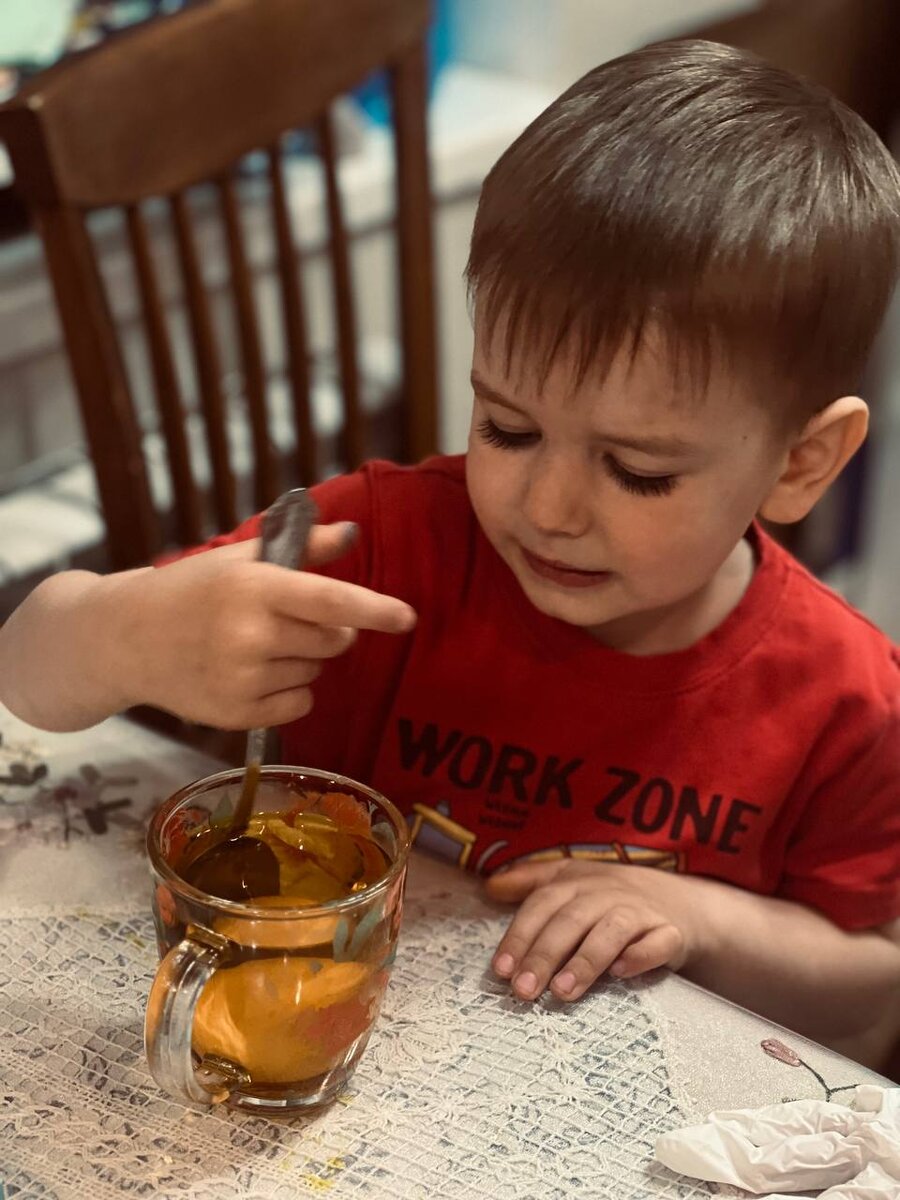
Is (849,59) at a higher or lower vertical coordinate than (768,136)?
lower

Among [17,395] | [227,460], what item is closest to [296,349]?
[227,460]

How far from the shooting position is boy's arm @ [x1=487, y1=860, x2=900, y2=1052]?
2.27 feet

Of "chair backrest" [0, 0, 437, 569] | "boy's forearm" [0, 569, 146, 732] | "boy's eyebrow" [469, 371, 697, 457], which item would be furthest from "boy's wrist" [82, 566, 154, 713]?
"chair backrest" [0, 0, 437, 569]

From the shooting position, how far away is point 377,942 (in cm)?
58

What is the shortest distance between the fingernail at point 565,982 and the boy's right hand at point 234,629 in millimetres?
177

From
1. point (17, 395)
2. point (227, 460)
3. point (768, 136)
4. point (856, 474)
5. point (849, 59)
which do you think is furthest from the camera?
point (856, 474)

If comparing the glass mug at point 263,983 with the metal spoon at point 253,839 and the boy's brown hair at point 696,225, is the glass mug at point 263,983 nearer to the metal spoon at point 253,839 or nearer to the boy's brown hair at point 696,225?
the metal spoon at point 253,839

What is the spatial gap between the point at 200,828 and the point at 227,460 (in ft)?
2.55

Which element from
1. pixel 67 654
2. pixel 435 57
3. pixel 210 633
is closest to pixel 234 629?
pixel 210 633

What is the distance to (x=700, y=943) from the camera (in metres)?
0.78

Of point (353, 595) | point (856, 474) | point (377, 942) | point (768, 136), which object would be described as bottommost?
point (856, 474)

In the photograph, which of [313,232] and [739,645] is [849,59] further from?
[739,645]

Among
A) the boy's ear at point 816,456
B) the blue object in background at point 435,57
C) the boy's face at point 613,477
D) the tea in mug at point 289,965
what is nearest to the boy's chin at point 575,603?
the boy's face at point 613,477

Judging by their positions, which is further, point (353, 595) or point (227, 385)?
point (227, 385)
